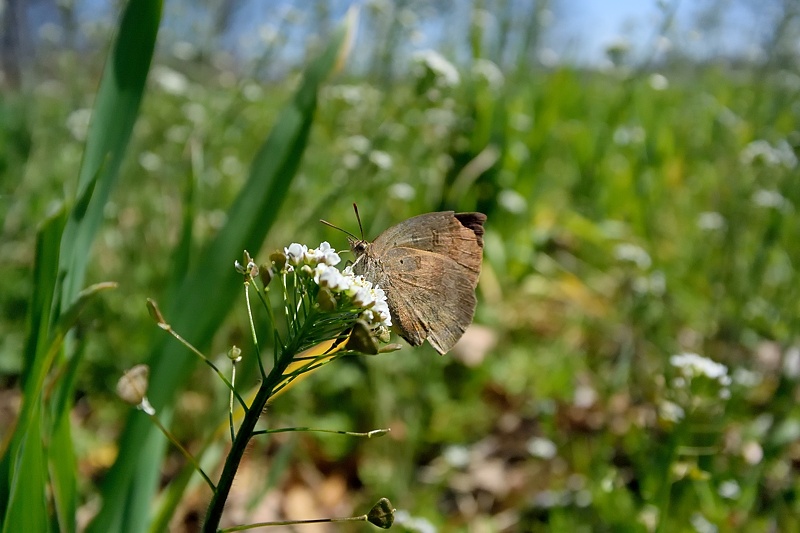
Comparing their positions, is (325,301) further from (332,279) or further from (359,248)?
(359,248)

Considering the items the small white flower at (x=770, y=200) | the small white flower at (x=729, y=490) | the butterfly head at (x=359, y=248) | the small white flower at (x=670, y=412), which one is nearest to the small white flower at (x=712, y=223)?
the small white flower at (x=770, y=200)

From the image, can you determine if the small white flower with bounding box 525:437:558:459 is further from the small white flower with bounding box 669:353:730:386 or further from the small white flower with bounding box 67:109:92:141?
the small white flower with bounding box 67:109:92:141

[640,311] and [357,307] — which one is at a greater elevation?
[357,307]

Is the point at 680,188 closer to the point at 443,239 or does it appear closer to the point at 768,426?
the point at 768,426

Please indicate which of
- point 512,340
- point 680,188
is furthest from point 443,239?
point 680,188

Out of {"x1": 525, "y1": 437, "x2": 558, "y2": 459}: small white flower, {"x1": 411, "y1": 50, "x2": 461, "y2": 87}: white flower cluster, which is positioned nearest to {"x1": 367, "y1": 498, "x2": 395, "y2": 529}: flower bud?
{"x1": 525, "y1": 437, "x2": 558, "y2": 459}: small white flower
